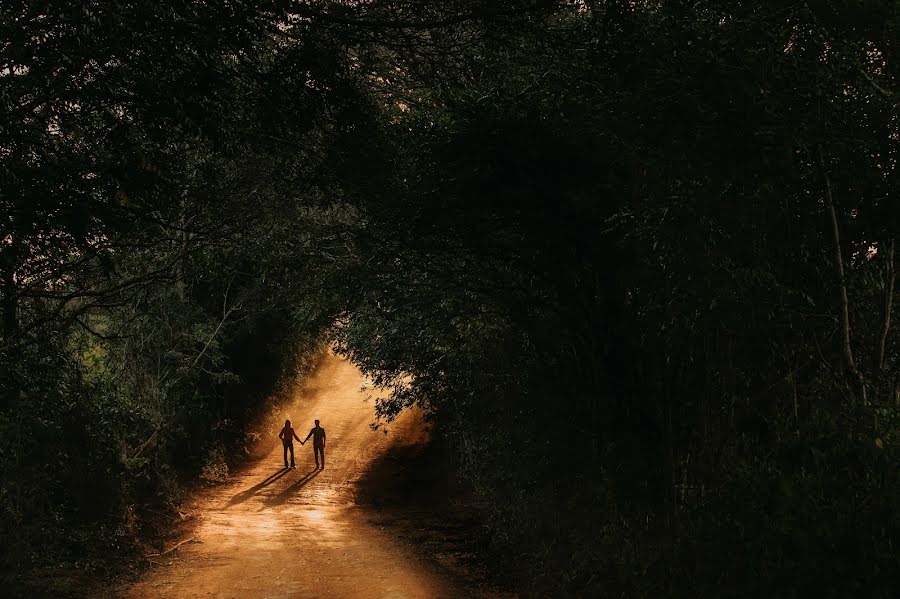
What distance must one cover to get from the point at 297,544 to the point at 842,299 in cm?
1026

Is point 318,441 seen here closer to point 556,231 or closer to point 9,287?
point 556,231

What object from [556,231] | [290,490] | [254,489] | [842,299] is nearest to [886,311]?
[842,299]

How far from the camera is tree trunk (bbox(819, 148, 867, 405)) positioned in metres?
7.48

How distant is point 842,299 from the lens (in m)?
7.70

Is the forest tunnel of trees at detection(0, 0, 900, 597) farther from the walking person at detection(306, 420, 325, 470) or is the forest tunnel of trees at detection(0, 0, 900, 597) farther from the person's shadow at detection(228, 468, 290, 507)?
the walking person at detection(306, 420, 325, 470)

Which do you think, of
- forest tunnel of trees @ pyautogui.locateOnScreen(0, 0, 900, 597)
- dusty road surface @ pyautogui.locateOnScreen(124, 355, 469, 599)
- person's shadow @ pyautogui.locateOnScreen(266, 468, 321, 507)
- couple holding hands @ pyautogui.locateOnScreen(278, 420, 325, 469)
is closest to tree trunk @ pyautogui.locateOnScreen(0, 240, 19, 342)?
forest tunnel of trees @ pyautogui.locateOnScreen(0, 0, 900, 597)

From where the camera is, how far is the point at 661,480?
1003 centimetres

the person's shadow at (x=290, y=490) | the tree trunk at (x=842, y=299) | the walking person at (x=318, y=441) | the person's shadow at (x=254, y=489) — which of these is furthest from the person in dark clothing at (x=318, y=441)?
the tree trunk at (x=842, y=299)

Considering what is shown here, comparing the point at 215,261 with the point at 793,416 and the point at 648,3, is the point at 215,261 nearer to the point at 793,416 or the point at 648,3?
the point at 648,3

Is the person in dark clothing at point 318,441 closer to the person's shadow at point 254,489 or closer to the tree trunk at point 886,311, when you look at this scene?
the person's shadow at point 254,489

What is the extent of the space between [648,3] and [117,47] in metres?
5.36

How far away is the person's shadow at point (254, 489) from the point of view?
20.4 m

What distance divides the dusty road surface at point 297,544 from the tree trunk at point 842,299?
588cm

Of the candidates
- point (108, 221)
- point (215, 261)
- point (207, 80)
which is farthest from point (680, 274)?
point (215, 261)
